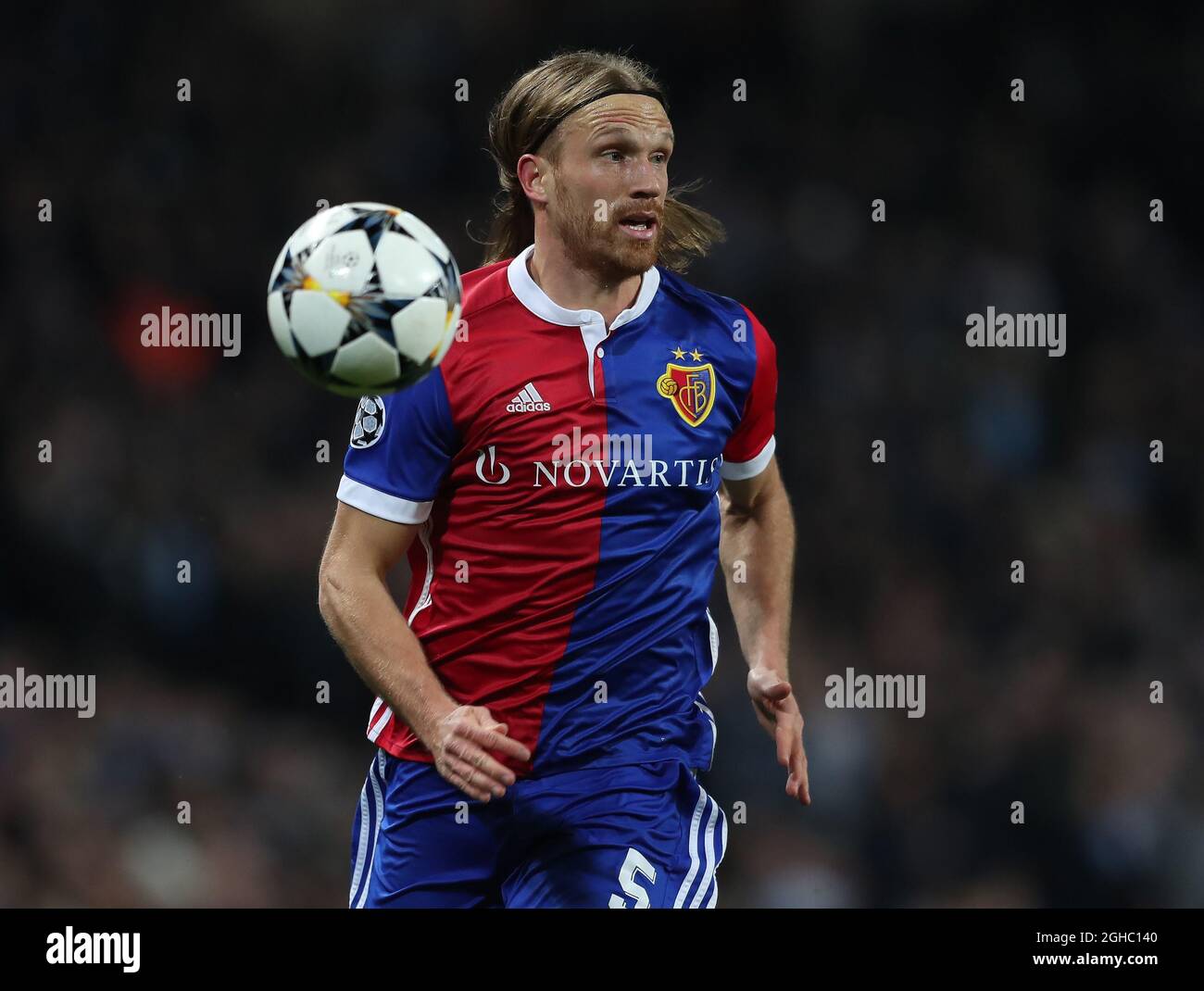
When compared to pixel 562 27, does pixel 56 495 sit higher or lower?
lower

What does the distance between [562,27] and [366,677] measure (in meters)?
4.27

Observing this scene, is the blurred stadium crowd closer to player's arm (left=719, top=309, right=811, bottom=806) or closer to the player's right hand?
player's arm (left=719, top=309, right=811, bottom=806)

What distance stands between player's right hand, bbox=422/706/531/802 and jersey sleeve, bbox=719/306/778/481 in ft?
3.04

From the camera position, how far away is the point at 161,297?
662 centimetres

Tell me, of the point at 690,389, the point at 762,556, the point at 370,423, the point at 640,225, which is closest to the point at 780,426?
the point at 762,556

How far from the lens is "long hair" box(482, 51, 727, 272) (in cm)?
379

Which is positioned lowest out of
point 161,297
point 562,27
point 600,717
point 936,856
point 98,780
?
point 936,856

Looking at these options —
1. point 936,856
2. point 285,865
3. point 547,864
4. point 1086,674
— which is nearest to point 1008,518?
point 1086,674

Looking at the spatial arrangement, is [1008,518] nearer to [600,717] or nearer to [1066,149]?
[1066,149]

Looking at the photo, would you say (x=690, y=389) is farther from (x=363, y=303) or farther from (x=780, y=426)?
(x=780, y=426)

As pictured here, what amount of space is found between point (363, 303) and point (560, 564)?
0.77 metres

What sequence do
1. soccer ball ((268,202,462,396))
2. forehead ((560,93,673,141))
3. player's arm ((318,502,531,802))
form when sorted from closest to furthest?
soccer ball ((268,202,462,396))
player's arm ((318,502,531,802))
forehead ((560,93,673,141))

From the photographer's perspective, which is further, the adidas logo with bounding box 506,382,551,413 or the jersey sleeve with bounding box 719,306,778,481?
the jersey sleeve with bounding box 719,306,778,481

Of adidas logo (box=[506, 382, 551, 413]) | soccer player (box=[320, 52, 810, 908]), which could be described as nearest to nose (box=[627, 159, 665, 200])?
soccer player (box=[320, 52, 810, 908])
